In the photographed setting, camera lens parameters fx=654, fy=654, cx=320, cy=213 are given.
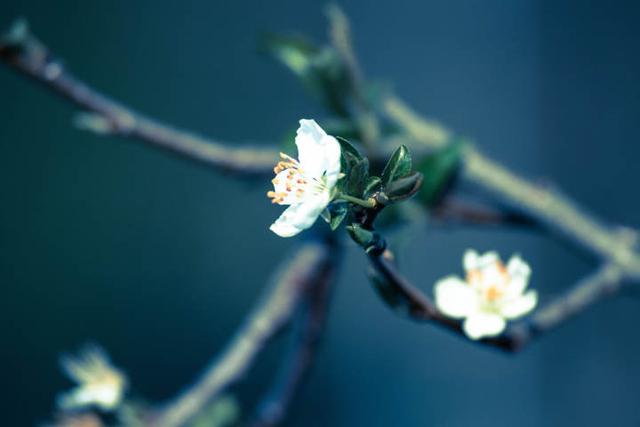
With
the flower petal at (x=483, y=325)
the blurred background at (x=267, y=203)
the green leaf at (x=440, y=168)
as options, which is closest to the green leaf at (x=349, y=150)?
the flower petal at (x=483, y=325)

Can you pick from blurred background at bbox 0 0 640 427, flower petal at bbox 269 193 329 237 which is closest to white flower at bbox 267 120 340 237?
flower petal at bbox 269 193 329 237

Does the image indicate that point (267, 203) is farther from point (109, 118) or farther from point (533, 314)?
point (533, 314)

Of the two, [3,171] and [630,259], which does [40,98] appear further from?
[630,259]

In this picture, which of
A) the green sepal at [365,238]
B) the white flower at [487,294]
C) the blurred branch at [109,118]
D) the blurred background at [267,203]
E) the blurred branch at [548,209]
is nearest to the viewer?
the green sepal at [365,238]

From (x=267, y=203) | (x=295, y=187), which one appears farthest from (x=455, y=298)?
(x=267, y=203)

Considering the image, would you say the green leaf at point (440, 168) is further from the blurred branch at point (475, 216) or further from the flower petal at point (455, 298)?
the flower petal at point (455, 298)

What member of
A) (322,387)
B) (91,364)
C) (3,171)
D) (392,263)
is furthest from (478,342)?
(3,171)
